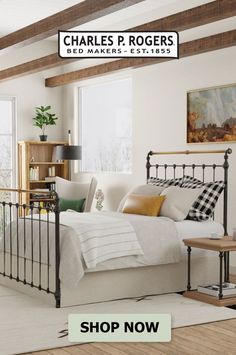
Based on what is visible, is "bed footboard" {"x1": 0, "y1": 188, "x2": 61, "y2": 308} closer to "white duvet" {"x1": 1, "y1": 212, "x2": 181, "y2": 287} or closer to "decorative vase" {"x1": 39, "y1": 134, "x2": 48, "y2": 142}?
"white duvet" {"x1": 1, "y1": 212, "x2": 181, "y2": 287}

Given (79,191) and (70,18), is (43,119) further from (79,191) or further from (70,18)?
(70,18)

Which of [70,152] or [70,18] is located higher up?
[70,18]

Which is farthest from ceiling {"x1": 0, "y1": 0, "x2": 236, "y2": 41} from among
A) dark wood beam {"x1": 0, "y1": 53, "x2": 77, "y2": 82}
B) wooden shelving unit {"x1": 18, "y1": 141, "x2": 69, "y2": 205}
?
wooden shelving unit {"x1": 18, "y1": 141, "x2": 69, "y2": 205}

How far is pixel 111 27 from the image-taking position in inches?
328

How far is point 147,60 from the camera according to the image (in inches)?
265

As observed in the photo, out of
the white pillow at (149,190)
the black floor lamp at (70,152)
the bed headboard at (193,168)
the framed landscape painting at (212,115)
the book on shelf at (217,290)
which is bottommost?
the book on shelf at (217,290)

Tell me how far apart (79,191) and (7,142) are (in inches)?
64.7

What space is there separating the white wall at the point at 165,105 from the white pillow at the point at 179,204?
0.84 meters

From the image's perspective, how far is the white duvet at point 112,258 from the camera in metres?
4.98

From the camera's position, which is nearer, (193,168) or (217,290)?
(217,290)

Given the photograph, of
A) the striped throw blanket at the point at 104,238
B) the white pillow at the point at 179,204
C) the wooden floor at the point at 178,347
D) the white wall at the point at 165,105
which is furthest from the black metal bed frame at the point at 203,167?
the wooden floor at the point at 178,347

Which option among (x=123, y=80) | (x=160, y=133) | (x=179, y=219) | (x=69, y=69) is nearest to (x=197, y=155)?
(x=160, y=133)

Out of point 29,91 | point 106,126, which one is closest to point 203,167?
point 106,126

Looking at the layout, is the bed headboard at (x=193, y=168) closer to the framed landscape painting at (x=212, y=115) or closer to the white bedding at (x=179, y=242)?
the framed landscape painting at (x=212, y=115)
